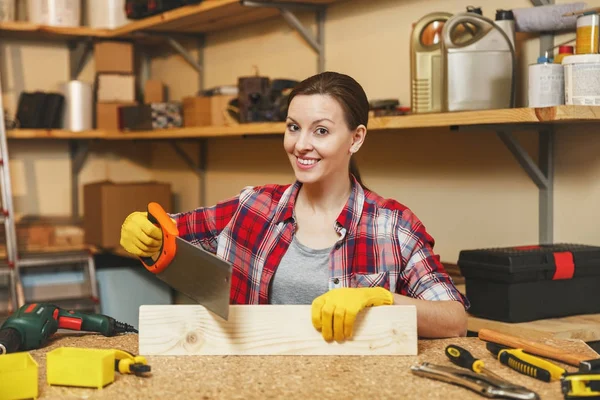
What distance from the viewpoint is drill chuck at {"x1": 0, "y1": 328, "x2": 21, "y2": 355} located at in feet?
4.67

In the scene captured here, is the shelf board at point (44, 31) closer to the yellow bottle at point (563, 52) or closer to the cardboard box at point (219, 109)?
the cardboard box at point (219, 109)

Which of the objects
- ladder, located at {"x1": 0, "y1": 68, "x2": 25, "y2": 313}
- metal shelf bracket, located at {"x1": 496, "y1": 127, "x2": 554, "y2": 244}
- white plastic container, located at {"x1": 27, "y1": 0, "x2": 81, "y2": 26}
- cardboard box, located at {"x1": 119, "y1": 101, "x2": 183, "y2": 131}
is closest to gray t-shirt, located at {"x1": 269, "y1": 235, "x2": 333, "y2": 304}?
metal shelf bracket, located at {"x1": 496, "y1": 127, "x2": 554, "y2": 244}

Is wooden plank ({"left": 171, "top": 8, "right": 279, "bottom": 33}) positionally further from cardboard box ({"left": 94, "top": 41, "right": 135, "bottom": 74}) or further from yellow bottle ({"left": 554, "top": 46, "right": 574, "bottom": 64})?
yellow bottle ({"left": 554, "top": 46, "right": 574, "bottom": 64})

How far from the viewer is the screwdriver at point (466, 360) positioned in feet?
4.33

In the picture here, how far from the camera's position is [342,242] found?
1.90 metres

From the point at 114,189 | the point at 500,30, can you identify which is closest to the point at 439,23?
the point at 500,30

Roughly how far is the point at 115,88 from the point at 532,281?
8.96 feet

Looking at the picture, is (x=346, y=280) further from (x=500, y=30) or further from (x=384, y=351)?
(x=500, y=30)

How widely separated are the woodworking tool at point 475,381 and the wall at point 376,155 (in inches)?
49.0

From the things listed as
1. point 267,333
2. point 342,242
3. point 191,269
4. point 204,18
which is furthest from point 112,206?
point 267,333

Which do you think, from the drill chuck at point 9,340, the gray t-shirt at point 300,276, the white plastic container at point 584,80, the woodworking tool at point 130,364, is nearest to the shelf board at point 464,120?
the white plastic container at point 584,80

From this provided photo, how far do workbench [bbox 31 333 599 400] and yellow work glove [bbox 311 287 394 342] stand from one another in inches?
1.8

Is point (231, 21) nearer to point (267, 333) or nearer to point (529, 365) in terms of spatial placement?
point (267, 333)

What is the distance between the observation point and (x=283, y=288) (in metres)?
1.92
